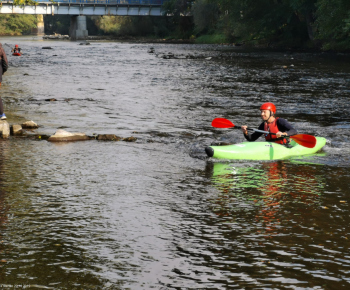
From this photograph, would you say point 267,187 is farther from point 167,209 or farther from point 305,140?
point 305,140

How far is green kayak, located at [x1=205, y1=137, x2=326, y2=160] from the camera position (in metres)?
8.25

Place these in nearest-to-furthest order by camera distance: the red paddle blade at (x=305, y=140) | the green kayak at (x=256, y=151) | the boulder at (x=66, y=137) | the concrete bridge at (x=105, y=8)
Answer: the green kayak at (x=256, y=151), the red paddle blade at (x=305, y=140), the boulder at (x=66, y=137), the concrete bridge at (x=105, y=8)

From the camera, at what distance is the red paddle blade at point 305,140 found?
28.7 feet

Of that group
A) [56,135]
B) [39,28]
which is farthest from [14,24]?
[56,135]

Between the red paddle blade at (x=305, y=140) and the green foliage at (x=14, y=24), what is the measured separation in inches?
4747

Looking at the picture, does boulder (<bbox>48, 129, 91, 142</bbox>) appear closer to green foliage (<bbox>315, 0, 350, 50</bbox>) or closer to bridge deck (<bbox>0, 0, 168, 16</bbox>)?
green foliage (<bbox>315, 0, 350, 50</bbox>)

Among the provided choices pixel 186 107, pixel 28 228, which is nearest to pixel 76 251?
pixel 28 228

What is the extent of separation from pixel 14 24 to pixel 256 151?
12584 centimetres

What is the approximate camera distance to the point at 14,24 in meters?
125

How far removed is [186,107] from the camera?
14.4 m

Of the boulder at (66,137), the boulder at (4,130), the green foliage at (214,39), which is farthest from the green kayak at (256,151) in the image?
the green foliage at (214,39)

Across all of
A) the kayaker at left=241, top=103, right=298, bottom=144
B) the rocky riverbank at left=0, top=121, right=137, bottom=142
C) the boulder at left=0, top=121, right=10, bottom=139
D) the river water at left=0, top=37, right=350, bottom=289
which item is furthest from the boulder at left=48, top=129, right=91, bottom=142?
the kayaker at left=241, top=103, right=298, bottom=144

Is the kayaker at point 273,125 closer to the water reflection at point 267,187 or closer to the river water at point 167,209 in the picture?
the river water at point 167,209

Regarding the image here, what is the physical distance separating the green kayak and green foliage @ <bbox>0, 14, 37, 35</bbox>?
396 feet
